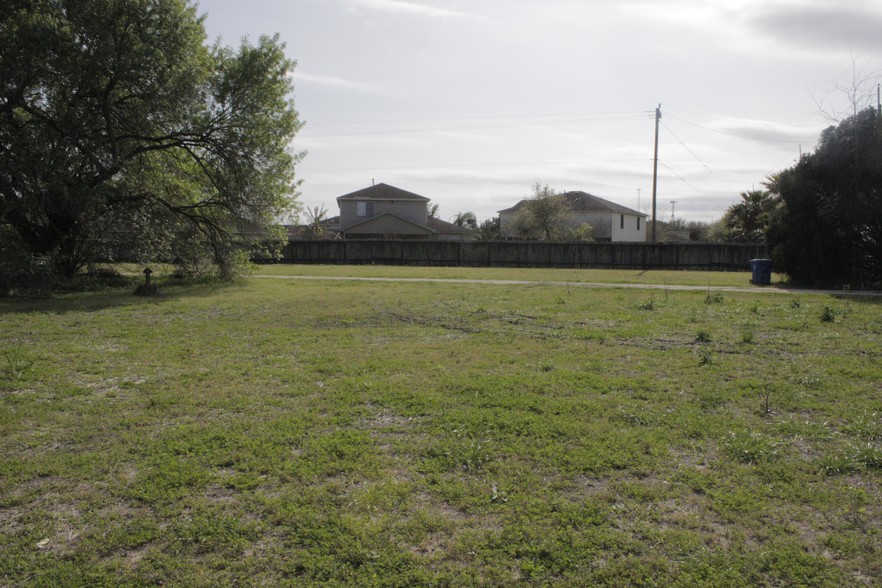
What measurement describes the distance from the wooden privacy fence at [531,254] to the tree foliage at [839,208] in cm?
1380

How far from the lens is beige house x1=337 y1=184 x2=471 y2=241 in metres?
53.2

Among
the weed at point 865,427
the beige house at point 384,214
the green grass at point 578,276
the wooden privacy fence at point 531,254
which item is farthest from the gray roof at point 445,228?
the weed at point 865,427

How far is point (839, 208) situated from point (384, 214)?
3753 cm

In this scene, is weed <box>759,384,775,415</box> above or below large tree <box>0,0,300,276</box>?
below

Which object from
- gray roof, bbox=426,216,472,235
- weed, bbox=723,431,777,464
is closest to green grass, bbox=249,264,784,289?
weed, bbox=723,431,777,464

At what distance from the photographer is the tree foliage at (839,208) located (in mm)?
20406

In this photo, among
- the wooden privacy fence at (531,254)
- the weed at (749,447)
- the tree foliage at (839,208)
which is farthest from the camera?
the wooden privacy fence at (531,254)

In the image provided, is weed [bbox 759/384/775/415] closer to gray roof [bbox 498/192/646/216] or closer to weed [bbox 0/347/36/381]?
weed [bbox 0/347/36/381]

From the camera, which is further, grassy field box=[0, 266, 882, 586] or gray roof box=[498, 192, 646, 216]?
gray roof box=[498, 192, 646, 216]

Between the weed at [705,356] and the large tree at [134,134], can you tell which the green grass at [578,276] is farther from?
the weed at [705,356]

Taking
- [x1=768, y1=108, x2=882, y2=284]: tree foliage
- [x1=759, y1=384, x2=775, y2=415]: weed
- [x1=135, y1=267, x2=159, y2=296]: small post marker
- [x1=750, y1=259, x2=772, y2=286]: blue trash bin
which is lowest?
[x1=759, y1=384, x2=775, y2=415]: weed

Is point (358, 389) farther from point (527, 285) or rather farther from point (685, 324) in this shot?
point (527, 285)

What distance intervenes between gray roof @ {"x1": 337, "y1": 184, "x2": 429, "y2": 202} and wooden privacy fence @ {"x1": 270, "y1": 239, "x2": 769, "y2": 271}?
55.0ft

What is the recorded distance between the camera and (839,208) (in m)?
20.6
